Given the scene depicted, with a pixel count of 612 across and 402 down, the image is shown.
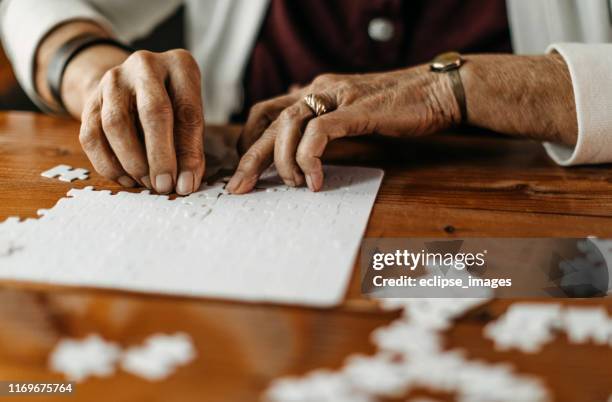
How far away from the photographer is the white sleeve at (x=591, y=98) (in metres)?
1.05

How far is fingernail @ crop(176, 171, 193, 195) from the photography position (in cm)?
99

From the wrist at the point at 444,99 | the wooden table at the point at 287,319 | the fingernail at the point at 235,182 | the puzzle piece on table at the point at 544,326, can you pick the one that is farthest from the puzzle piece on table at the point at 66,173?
the puzzle piece on table at the point at 544,326

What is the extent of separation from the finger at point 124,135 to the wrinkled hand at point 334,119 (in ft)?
0.49

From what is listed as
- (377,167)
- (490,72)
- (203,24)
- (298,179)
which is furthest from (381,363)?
(203,24)

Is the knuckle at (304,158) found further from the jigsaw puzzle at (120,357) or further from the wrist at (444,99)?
the jigsaw puzzle at (120,357)

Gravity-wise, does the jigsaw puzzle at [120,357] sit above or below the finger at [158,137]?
below

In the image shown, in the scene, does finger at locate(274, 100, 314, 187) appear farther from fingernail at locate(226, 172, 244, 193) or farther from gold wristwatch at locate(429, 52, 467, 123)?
gold wristwatch at locate(429, 52, 467, 123)

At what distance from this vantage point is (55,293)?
2.38 ft

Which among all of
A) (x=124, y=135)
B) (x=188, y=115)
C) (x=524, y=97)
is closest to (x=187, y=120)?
(x=188, y=115)

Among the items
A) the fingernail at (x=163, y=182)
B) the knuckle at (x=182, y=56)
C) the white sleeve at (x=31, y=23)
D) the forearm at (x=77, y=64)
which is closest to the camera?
the fingernail at (x=163, y=182)

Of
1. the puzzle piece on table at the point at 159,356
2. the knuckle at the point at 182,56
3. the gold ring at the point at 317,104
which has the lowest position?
the puzzle piece on table at the point at 159,356

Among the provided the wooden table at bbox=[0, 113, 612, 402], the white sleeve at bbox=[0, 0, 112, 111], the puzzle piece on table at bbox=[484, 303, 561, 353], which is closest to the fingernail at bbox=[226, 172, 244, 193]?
the wooden table at bbox=[0, 113, 612, 402]

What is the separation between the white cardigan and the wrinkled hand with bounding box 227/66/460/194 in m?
0.22

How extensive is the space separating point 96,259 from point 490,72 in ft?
2.41
